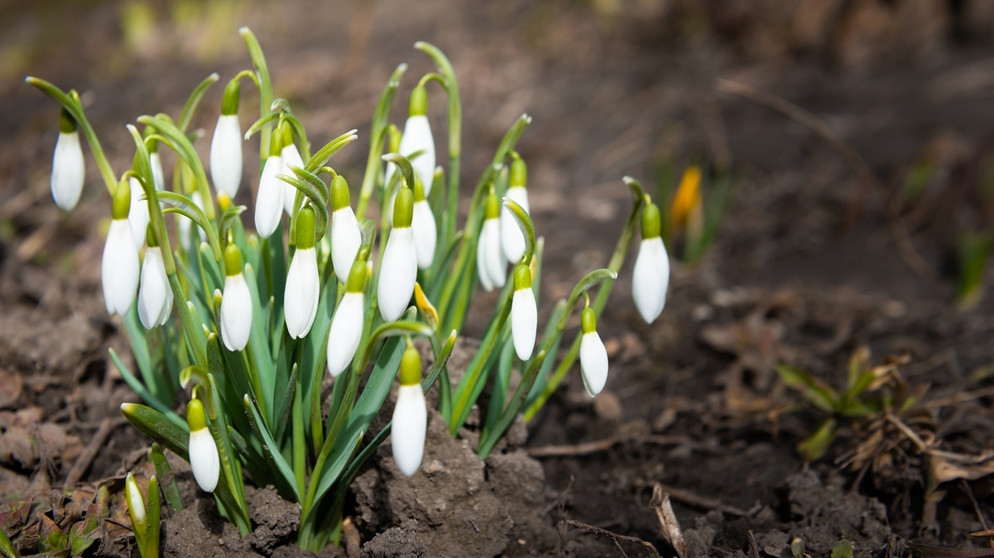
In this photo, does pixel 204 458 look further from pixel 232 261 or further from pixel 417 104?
pixel 417 104

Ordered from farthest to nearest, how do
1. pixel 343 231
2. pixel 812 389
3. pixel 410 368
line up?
pixel 812 389
pixel 343 231
pixel 410 368

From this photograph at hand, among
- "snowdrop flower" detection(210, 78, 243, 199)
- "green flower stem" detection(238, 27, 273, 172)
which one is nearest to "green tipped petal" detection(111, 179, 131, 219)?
"snowdrop flower" detection(210, 78, 243, 199)

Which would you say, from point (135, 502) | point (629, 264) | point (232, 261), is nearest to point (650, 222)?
point (232, 261)

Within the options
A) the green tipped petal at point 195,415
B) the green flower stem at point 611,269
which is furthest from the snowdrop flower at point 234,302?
the green flower stem at point 611,269

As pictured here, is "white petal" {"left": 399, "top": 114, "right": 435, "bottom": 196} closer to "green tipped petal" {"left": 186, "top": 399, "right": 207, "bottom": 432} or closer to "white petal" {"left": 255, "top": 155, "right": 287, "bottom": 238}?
"white petal" {"left": 255, "top": 155, "right": 287, "bottom": 238}

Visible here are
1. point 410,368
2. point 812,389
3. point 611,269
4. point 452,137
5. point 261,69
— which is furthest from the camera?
point 812,389

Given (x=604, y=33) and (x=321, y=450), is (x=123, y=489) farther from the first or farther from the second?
(x=604, y=33)

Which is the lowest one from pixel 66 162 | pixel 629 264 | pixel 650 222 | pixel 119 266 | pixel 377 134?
pixel 629 264
